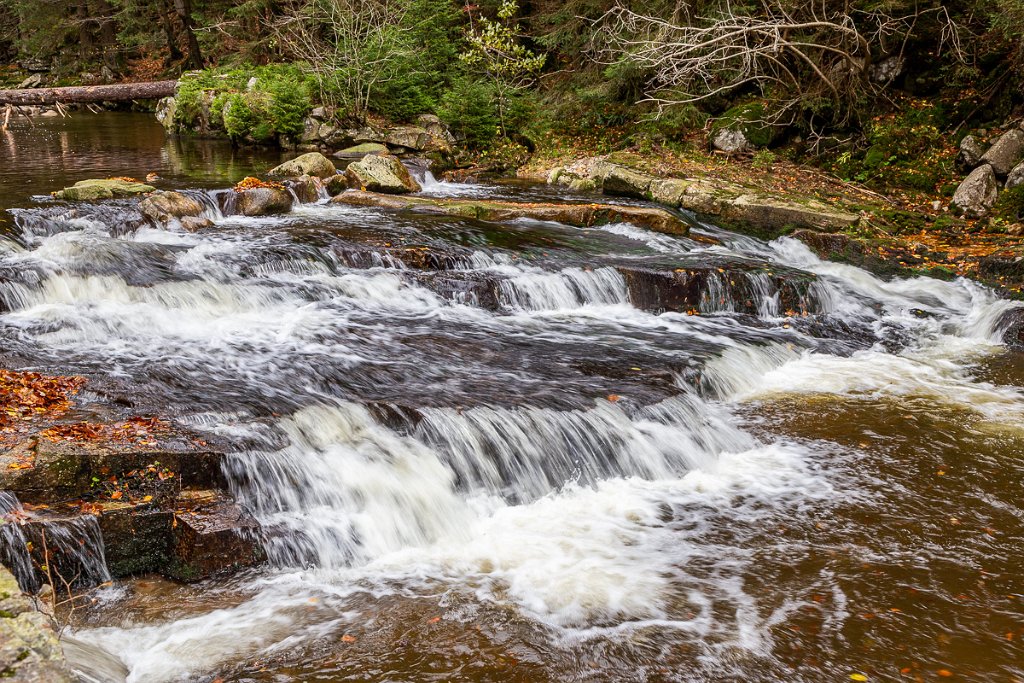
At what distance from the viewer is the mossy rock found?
50.9 feet

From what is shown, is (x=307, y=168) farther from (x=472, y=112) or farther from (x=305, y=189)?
(x=472, y=112)

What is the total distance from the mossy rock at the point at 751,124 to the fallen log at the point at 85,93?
41.1ft

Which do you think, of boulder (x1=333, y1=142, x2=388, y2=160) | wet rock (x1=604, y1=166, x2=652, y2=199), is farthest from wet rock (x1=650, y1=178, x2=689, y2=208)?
boulder (x1=333, y1=142, x2=388, y2=160)

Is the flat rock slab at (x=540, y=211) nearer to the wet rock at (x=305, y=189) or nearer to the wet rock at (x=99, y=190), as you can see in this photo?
the wet rock at (x=305, y=189)

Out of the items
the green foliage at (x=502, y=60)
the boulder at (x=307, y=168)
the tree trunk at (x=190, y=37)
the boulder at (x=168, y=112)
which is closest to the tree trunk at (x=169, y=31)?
the tree trunk at (x=190, y=37)

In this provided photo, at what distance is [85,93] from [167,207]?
30.3ft

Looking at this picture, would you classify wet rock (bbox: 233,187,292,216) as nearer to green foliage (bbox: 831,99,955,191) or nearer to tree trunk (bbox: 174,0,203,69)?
green foliage (bbox: 831,99,955,191)

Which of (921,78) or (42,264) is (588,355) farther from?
(921,78)

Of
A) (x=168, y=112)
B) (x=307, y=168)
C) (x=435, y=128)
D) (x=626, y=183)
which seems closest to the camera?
(x=307, y=168)

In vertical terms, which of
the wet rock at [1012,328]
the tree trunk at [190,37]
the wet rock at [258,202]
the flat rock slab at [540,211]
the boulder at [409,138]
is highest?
the tree trunk at [190,37]

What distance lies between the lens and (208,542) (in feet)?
15.2

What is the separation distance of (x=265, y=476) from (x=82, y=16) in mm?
39202

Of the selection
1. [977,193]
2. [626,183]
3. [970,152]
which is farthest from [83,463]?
[970,152]

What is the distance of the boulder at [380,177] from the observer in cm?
1381
